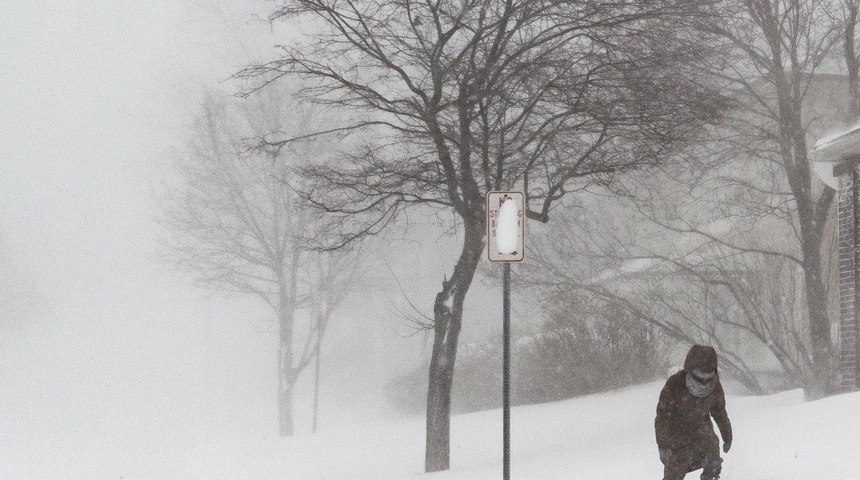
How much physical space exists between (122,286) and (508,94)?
64.0 m

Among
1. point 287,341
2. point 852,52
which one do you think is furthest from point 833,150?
point 287,341

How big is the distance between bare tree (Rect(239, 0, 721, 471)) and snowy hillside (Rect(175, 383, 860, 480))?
2.25 metres

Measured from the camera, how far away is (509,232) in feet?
26.2

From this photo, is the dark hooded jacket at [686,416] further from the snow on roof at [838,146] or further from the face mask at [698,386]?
the snow on roof at [838,146]

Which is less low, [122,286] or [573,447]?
[122,286]

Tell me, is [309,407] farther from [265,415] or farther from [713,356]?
[713,356]

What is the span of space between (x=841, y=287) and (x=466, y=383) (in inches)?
544

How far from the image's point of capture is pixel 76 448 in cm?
2670

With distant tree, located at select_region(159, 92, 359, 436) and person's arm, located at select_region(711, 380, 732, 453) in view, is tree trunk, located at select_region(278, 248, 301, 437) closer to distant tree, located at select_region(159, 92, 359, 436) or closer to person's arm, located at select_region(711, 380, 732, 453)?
distant tree, located at select_region(159, 92, 359, 436)

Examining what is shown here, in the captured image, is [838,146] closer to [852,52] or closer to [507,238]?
[852,52]

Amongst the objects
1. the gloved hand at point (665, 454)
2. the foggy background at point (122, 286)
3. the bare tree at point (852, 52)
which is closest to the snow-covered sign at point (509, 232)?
the gloved hand at point (665, 454)

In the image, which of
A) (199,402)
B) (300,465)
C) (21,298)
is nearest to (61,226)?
(21,298)

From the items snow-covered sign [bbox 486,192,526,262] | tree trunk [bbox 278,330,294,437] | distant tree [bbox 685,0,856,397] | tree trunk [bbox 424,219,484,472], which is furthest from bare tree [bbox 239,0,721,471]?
tree trunk [bbox 278,330,294,437]

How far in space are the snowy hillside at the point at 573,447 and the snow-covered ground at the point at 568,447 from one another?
2cm
